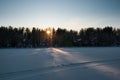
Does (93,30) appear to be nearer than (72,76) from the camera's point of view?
No

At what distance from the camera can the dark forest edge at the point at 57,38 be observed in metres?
52.6

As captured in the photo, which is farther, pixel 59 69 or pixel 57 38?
pixel 57 38

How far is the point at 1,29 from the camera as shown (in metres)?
54.6

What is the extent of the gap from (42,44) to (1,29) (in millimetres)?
13437

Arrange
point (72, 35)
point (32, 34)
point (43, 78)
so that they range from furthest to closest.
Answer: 1. point (72, 35)
2. point (32, 34)
3. point (43, 78)

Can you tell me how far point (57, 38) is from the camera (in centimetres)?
5828

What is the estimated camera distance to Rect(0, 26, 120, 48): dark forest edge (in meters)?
52.6

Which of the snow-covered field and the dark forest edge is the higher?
the dark forest edge

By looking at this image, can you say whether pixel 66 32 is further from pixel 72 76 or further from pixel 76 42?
pixel 72 76

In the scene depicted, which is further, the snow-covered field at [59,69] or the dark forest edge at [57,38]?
the dark forest edge at [57,38]

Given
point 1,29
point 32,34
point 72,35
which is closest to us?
point 1,29

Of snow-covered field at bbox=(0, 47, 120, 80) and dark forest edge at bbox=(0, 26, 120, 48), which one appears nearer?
snow-covered field at bbox=(0, 47, 120, 80)

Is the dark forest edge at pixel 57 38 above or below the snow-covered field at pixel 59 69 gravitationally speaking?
above

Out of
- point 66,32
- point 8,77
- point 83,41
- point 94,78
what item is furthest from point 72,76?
point 66,32
